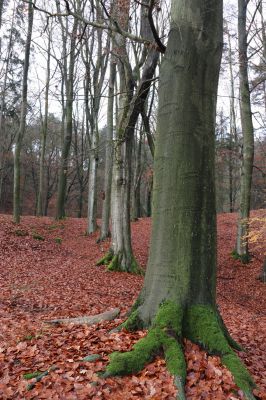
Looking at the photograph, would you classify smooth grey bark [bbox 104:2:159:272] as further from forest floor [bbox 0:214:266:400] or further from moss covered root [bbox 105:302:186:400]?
moss covered root [bbox 105:302:186:400]

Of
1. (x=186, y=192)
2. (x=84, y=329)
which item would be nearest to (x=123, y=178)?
(x=84, y=329)

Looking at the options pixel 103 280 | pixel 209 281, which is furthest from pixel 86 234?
pixel 209 281

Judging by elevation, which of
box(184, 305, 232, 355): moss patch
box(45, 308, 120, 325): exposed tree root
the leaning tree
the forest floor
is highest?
the leaning tree

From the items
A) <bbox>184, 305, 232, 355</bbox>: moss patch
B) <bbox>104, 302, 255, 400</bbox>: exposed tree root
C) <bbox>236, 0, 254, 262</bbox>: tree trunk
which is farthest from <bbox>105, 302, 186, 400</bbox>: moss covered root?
<bbox>236, 0, 254, 262</bbox>: tree trunk

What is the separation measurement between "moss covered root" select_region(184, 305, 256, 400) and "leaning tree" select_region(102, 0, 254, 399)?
11 mm

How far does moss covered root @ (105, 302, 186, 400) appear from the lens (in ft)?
12.2

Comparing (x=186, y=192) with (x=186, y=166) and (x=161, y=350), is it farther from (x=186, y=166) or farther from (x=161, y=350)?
(x=161, y=350)

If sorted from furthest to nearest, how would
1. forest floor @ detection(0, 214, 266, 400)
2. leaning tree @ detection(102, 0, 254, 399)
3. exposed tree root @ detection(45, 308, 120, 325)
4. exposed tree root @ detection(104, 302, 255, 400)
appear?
exposed tree root @ detection(45, 308, 120, 325) < leaning tree @ detection(102, 0, 254, 399) < exposed tree root @ detection(104, 302, 255, 400) < forest floor @ detection(0, 214, 266, 400)

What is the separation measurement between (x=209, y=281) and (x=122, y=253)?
7.13 m

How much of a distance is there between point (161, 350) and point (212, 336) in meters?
0.60

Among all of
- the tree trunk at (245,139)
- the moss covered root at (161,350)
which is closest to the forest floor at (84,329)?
the moss covered root at (161,350)

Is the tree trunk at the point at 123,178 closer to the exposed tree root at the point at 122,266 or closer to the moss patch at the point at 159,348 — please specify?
the exposed tree root at the point at 122,266

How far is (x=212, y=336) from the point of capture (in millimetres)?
4113

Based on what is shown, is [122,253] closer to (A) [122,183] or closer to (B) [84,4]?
(A) [122,183]
